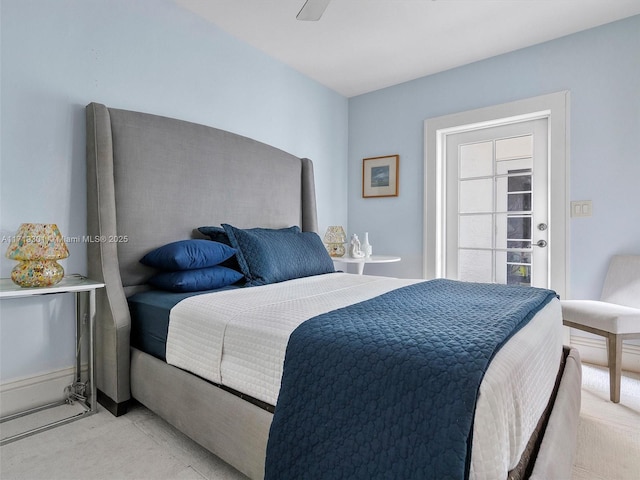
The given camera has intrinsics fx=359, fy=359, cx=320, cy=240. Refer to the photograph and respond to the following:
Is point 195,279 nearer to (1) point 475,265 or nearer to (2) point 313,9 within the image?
(2) point 313,9

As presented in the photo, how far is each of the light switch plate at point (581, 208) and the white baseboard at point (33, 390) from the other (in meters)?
3.39

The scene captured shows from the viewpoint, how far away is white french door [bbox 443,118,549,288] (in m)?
2.90

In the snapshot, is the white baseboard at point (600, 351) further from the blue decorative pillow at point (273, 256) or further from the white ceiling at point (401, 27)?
the white ceiling at point (401, 27)

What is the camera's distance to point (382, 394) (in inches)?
32.4

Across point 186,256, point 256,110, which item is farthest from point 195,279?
point 256,110

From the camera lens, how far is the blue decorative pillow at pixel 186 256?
1873mm

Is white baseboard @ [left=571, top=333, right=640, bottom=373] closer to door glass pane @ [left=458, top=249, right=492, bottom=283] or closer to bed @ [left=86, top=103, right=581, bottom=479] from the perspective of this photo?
door glass pane @ [left=458, top=249, right=492, bottom=283]

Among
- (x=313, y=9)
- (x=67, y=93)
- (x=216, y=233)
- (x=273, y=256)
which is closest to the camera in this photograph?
(x=313, y=9)

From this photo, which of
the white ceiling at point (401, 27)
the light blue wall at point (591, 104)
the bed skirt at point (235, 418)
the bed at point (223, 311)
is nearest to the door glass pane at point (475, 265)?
the light blue wall at point (591, 104)

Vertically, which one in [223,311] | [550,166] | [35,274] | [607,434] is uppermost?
[550,166]

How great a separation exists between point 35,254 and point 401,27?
2615 mm

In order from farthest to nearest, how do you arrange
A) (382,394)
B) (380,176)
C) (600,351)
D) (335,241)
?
(380,176) < (335,241) < (600,351) < (382,394)

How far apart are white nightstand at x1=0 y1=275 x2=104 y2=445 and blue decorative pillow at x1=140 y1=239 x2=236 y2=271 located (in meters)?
0.30

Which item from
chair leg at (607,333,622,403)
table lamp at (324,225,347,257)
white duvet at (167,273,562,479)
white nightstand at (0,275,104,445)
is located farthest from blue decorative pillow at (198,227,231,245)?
chair leg at (607,333,622,403)
